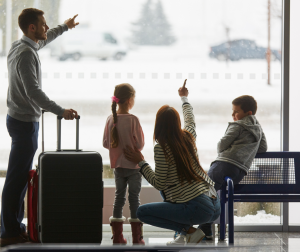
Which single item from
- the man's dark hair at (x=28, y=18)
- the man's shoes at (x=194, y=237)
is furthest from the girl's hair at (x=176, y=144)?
the man's dark hair at (x=28, y=18)

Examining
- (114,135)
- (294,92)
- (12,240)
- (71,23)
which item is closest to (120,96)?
(114,135)

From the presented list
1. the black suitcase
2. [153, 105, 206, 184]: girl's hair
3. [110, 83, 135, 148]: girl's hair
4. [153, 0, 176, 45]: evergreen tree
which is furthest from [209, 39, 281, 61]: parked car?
the black suitcase

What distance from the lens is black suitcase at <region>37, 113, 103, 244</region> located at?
2.54 m

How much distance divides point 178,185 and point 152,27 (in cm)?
164

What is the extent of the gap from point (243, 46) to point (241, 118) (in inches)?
28.7

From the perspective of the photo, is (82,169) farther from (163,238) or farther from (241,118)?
(241,118)

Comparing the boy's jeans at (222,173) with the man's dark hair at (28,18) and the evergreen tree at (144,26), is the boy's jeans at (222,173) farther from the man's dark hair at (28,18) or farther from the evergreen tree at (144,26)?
the man's dark hair at (28,18)

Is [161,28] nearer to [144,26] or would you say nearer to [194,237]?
[144,26]

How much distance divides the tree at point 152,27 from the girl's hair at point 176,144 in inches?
46.0

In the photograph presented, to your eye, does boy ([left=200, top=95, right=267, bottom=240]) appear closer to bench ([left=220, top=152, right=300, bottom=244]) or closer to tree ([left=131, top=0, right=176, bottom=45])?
bench ([left=220, top=152, right=300, bottom=244])

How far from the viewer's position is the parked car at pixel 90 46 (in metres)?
3.45

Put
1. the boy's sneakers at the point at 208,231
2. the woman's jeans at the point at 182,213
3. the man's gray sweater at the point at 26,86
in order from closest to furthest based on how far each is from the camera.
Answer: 1. the woman's jeans at the point at 182,213
2. the man's gray sweater at the point at 26,86
3. the boy's sneakers at the point at 208,231

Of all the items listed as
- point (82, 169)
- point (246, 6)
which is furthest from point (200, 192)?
point (246, 6)

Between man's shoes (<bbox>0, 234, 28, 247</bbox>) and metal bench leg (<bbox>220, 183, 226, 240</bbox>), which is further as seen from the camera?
metal bench leg (<bbox>220, 183, 226, 240</bbox>)
